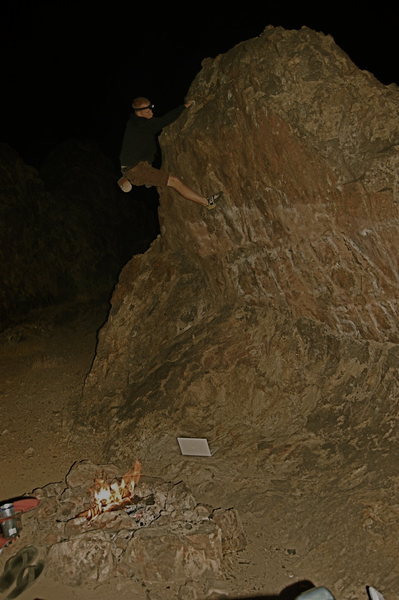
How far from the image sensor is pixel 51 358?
10586mm

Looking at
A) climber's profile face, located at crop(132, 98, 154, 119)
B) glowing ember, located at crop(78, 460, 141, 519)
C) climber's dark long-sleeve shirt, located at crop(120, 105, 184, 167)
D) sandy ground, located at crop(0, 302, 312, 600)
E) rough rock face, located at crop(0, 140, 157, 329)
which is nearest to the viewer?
sandy ground, located at crop(0, 302, 312, 600)

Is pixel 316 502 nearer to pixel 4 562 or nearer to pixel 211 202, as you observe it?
A: pixel 4 562

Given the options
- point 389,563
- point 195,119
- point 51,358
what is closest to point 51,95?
point 51,358

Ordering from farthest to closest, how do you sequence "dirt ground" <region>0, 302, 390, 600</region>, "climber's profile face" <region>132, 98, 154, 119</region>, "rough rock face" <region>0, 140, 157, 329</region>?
"rough rock face" <region>0, 140, 157, 329</region> → "climber's profile face" <region>132, 98, 154, 119</region> → "dirt ground" <region>0, 302, 390, 600</region>

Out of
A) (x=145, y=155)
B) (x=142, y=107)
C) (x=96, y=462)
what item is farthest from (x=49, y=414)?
(x=142, y=107)

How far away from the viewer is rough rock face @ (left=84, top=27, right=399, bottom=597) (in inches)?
219

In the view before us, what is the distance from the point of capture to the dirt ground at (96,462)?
499 centimetres

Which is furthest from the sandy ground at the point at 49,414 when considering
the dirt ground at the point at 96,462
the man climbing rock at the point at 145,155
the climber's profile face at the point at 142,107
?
the climber's profile face at the point at 142,107

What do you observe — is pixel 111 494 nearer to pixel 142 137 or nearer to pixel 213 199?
pixel 213 199

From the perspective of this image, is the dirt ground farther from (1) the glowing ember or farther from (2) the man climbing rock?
(2) the man climbing rock

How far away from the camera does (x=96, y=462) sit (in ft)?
24.1

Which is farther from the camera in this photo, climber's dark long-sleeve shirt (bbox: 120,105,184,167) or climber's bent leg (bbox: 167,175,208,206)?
climber's dark long-sleeve shirt (bbox: 120,105,184,167)

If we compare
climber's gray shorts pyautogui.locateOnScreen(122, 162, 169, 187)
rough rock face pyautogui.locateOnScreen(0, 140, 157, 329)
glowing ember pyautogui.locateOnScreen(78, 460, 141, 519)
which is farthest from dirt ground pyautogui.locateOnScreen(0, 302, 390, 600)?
climber's gray shorts pyautogui.locateOnScreen(122, 162, 169, 187)

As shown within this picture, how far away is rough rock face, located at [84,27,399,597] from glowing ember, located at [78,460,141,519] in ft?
2.31
